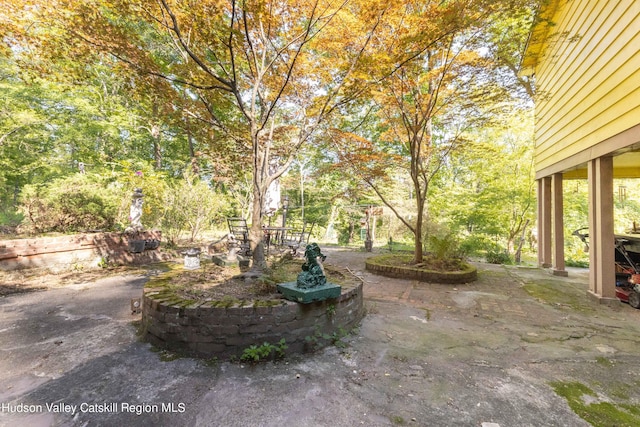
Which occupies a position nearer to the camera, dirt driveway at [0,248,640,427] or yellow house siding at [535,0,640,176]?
dirt driveway at [0,248,640,427]

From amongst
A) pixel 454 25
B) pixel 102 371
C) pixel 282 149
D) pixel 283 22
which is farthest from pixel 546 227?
pixel 102 371

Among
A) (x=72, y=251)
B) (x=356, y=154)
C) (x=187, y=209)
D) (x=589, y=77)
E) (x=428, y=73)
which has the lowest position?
(x=72, y=251)

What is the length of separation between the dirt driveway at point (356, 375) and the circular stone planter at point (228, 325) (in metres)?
0.14

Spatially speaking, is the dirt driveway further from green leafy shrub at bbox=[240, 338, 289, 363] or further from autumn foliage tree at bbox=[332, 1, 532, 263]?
autumn foliage tree at bbox=[332, 1, 532, 263]

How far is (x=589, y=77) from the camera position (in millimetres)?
4867

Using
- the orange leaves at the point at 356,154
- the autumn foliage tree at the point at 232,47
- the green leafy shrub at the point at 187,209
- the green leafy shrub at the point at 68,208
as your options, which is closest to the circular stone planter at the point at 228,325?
the autumn foliage tree at the point at 232,47

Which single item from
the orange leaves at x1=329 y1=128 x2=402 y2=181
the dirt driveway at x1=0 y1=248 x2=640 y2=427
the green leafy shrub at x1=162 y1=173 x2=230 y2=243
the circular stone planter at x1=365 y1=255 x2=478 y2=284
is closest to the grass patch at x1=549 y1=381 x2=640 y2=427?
the dirt driveway at x1=0 y1=248 x2=640 y2=427

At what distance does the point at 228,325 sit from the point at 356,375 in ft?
4.10

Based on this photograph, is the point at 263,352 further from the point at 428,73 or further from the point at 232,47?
the point at 428,73

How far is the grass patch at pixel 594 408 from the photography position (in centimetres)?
187

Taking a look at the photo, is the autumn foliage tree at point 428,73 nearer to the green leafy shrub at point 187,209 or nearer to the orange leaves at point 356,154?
the orange leaves at point 356,154

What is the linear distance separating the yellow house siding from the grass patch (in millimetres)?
3673

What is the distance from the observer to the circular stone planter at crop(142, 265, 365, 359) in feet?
8.56

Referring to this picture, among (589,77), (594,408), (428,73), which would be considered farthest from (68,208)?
(589,77)
